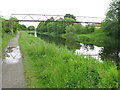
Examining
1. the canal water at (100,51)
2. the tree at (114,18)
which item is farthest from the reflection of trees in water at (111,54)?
the tree at (114,18)

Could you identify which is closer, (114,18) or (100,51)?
(100,51)

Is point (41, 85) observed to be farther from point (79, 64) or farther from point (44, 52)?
point (44, 52)

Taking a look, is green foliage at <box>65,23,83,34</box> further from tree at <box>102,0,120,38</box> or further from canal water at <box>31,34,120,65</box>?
canal water at <box>31,34,120,65</box>

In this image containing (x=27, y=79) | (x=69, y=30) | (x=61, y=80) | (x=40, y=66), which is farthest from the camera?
(x=69, y=30)

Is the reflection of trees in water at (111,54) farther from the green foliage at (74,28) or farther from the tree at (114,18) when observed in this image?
the green foliage at (74,28)

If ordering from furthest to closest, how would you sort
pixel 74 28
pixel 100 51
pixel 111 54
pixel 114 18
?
pixel 74 28 < pixel 114 18 < pixel 100 51 < pixel 111 54

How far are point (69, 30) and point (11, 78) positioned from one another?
48527mm

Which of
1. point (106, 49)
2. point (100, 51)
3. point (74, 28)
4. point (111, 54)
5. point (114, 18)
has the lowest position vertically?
point (111, 54)

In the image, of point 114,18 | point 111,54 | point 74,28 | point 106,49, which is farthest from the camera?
point 74,28

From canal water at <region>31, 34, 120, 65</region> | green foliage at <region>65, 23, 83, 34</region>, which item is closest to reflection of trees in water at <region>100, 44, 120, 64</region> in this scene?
canal water at <region>31, 34, 120, 65</region>

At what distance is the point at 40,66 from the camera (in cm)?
809

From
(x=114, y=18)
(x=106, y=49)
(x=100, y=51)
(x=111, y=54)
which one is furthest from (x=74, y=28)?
(x=111, y=54)

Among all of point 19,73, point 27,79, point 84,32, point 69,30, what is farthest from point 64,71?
point 84,32

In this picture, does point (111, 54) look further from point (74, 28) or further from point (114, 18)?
point (74, 28)
